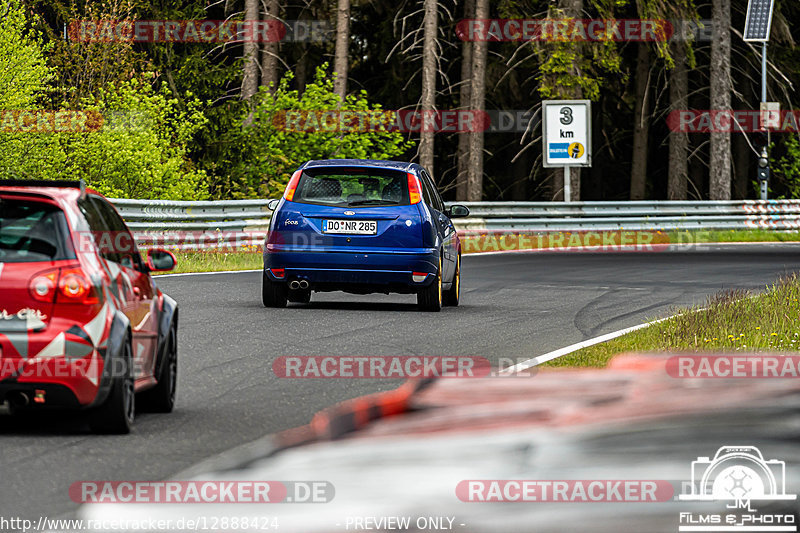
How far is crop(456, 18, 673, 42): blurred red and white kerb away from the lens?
41.0 m

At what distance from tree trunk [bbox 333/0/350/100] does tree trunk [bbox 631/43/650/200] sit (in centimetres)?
1378

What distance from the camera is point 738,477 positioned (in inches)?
164

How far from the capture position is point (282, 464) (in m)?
5.14

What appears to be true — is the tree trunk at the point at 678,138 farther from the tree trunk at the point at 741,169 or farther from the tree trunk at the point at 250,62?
the tree trunk at the point at 250,62

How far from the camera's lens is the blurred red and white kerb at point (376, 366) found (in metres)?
10.7

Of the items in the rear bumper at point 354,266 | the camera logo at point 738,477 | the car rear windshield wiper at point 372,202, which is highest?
the car rear windshield wiper at point 372,202

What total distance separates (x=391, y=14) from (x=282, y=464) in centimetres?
4535

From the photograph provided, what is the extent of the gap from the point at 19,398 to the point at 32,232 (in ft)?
2.97

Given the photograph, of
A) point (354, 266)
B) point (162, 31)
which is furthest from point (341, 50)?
point (354, 266)

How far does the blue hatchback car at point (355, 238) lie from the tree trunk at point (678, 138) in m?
35.5

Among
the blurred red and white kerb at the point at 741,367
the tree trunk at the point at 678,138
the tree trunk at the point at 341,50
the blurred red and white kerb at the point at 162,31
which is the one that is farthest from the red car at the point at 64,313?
the tree trunk at the point at 678,138

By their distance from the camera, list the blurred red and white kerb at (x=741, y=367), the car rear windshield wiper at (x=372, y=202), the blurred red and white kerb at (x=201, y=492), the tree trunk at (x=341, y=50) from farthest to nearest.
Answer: the tree trunk at (x=341, y=50) → the car rear windshield wiper at (x=372, y=202) → the blurred red and white kerb at (x=741, y=367) → the blurred red and white kerb at (x=201, y=492)

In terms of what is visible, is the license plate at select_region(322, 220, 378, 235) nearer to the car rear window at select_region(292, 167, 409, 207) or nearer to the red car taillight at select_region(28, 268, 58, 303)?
the car rear window at select_region(292, 167, 409, 207)

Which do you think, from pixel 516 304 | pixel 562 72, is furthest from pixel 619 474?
pixel 562 72
